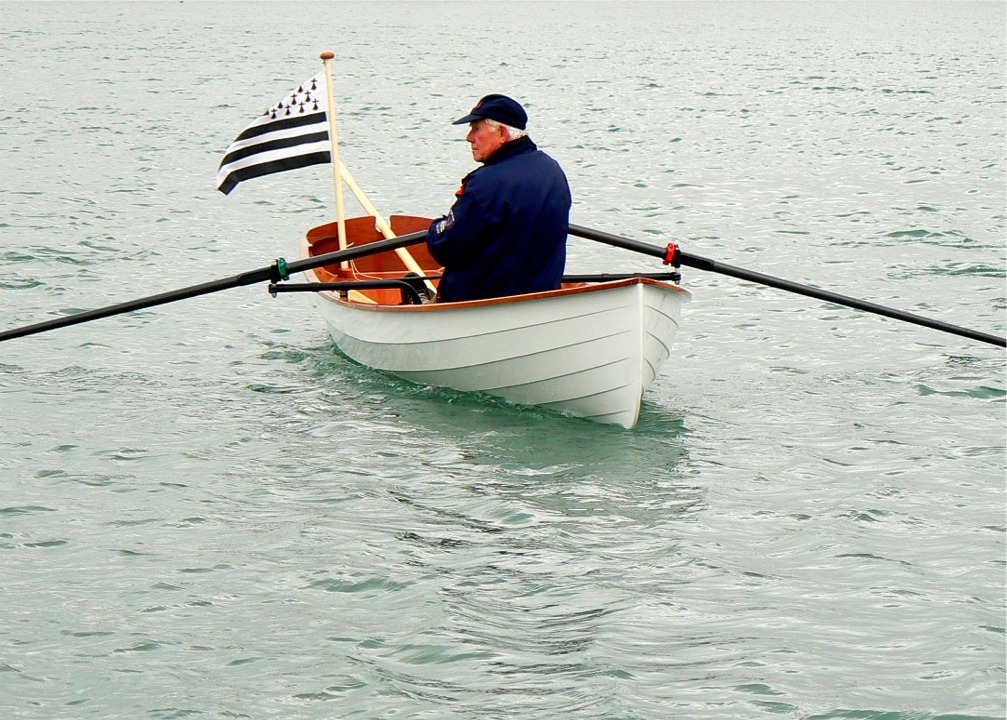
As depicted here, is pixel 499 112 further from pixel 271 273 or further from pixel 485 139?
pixel 271 273

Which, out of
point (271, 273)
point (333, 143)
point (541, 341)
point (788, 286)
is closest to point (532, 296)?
point (541, 341)

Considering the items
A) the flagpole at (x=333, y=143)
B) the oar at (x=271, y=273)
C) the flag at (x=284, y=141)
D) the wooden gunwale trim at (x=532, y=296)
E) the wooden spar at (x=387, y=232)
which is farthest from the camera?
the wooden spar at (x=387, y=232)

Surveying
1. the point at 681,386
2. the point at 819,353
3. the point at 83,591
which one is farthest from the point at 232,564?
the point at 819,353

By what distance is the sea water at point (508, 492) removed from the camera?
5.38 meters

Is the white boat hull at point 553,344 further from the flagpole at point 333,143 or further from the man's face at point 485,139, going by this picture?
the flagpole at point 333,143

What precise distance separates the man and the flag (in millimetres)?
2005

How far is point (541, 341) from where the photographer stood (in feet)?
25.9

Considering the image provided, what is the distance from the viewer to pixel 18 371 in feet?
32.0

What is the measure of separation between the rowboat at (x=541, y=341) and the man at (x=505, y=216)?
23cm

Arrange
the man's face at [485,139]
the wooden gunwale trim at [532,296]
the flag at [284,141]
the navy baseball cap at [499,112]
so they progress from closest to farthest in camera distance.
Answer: the wooden gunwale trim at [532,296]
the navy baseball cap at [499,112]
the man's face at [485,139]
the flag at [284,141]

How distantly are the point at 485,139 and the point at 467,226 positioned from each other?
1.70 feet

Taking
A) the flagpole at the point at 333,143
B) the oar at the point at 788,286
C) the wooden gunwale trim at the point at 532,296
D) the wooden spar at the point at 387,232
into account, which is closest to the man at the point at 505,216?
the wooden gunwale trim at the point at 532,296

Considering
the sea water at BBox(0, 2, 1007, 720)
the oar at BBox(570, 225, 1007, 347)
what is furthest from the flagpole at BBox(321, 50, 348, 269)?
the oar at BBox(570, 225, 1007, 347)

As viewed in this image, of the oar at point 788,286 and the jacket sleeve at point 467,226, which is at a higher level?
the jacket sleeve at point 467,226
